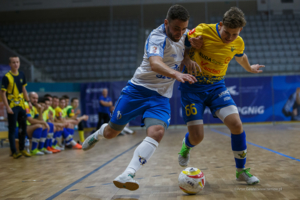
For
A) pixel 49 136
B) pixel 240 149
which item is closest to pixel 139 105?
pixel 240 149

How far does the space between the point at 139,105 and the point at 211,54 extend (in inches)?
35.9

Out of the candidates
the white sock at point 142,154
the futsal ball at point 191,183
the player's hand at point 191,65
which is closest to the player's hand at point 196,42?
the player's hand at point 191,65

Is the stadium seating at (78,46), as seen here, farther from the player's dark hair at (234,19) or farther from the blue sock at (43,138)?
the player's dark hair at (234,19)

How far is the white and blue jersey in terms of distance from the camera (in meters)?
2.62

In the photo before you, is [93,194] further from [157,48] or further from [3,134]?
[3,134]

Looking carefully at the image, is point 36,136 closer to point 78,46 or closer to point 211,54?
point 211,54

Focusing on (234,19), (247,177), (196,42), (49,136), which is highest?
(234,19)

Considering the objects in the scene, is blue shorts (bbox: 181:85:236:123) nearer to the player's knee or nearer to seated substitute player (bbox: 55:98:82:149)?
the player's knee

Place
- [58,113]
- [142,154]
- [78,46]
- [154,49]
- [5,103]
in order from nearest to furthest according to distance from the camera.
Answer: [142,154]
[154,49]
[5,103]
[58,113]
[78,46]

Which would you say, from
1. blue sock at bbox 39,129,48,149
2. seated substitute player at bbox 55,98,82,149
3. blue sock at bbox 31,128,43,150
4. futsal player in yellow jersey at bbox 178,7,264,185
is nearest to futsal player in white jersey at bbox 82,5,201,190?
futsal player in yellow jersey at bbox 178,7,264,185

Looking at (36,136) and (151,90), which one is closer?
(151,90)

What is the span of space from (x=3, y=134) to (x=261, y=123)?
1016 centimetres

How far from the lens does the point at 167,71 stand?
2270 mm

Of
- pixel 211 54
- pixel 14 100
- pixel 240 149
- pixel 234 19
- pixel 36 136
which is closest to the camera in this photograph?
pixel 234 19
